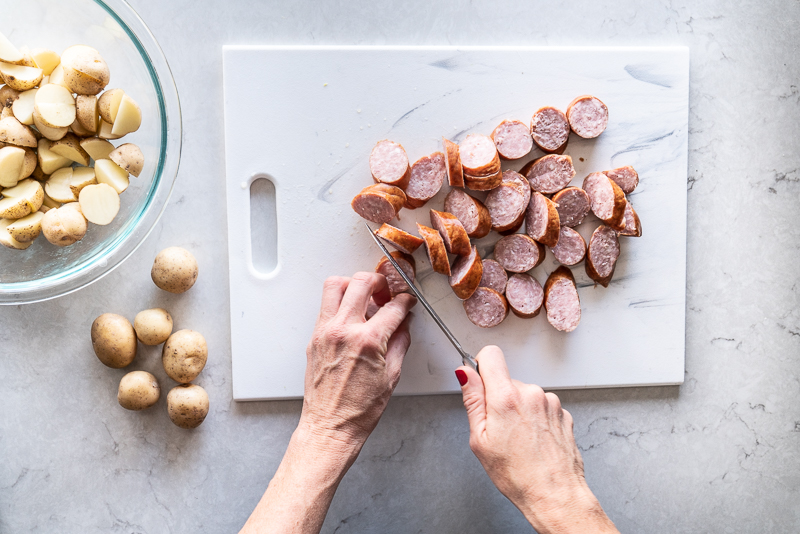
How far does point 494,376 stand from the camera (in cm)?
141

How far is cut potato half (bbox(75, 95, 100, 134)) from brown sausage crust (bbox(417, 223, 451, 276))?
905mm

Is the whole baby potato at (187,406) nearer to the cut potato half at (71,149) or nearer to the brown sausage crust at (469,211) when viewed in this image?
the cut potato half at (71,149)

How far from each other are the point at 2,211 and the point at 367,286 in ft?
3.09

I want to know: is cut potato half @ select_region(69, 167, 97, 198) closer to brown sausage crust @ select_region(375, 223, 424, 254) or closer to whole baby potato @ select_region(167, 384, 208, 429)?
whole baby potato @ select_region(167, 384, 208, 429)

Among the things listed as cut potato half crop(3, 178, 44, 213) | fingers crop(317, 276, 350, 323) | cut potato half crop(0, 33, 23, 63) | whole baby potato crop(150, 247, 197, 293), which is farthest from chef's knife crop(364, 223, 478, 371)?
cut potato half crop(0, 33, 23, 63)

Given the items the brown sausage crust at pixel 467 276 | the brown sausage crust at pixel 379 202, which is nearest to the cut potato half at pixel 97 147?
the brown sausage crust at pixel 379 202

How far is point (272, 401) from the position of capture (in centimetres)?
166

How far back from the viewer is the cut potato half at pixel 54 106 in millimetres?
1323

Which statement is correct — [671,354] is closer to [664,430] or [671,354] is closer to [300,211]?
[664,430]

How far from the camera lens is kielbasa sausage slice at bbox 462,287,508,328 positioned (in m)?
1.59

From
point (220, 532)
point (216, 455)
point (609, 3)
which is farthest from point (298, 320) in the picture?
point (609, 3)

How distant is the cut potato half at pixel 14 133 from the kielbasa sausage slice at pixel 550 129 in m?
1.37

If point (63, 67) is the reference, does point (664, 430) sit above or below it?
below

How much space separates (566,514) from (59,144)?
162cm
